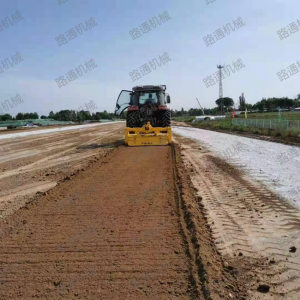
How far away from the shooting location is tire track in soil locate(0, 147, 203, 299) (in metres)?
3.10

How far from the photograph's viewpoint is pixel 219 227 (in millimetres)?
4633

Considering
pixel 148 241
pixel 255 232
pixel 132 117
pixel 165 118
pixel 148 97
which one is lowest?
pixel 255 232

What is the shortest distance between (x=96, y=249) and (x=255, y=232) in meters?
2.26

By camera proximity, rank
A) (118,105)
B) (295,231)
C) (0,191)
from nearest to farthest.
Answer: (295,231)
(0,191)
(118,105)

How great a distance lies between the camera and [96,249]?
155 inches

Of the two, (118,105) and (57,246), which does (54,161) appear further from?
(57,246)

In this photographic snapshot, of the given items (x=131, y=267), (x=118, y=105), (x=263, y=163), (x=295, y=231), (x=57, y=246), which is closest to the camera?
(x=131, y=267)

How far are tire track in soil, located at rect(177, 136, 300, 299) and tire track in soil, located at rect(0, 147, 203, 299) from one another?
61cm

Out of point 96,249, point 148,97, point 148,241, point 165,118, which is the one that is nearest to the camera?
point 96,249

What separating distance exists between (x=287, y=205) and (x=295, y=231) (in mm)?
1268

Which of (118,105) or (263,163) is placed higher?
(118,105)

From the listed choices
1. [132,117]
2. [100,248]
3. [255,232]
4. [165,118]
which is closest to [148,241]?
[100,248]

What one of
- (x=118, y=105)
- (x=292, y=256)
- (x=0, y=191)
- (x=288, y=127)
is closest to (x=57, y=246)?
(x=292, y=256)

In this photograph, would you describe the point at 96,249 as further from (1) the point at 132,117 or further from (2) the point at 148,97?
(2) the point at 148,97
